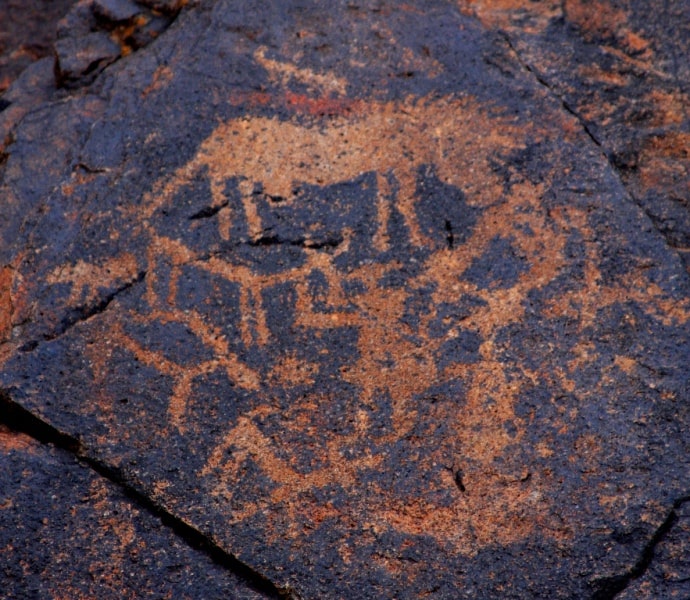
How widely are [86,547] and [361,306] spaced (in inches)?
28.5

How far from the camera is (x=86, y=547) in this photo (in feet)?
4.63

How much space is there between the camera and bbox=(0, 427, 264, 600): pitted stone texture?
1.40 meters

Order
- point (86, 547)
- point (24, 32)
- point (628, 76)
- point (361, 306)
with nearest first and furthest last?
point (86, 547), point (361, 306), point (628, 76), point (24, 32)

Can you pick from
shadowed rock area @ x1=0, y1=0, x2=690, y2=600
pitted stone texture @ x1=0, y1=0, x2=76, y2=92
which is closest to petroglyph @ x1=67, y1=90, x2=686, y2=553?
shadowed rock area @ x1=0, y1=0, x2=690, y2=600

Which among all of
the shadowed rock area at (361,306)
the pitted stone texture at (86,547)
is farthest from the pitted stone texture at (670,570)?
the pitted stone texture at (86,547)

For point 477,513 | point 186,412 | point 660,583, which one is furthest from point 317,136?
point 660,583

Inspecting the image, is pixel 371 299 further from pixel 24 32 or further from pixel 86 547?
pixel 24 32

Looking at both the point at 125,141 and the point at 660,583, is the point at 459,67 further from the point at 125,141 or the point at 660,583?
the point at 660,583

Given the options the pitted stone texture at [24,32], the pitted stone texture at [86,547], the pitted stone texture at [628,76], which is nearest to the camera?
the pitted stone texture at [86,547]

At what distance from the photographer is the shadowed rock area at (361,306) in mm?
1428

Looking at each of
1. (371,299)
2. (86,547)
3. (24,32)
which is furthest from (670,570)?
(24,32)

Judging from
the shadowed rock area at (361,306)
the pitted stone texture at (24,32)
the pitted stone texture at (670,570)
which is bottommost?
the pitted stone texture at (670,570)

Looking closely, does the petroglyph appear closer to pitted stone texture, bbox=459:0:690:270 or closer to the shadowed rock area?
the shadowed rock area

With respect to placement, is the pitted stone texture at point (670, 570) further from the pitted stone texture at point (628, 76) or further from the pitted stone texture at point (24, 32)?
the pitted stone texture at point (24, 32)
